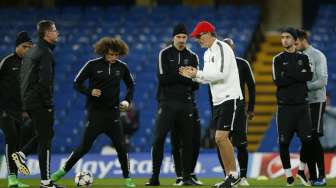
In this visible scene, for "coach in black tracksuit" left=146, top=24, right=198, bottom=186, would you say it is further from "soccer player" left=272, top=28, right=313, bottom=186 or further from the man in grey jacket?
the man in grey jacket

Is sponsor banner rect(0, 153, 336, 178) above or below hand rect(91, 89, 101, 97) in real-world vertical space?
below

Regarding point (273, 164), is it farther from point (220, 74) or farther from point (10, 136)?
point (220, 74)

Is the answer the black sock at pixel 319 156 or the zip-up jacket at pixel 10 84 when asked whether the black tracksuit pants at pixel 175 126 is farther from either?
the zip-up jacket at pixel 10 84

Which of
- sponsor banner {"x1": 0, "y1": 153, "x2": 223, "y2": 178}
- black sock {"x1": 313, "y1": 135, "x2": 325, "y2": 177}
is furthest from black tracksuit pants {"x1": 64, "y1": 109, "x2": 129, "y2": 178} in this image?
sponsor banner {"x1": 0, "y1": 153, "x2": 223, "y2": 178}

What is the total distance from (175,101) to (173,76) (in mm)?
383

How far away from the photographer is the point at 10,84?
14.7 metres

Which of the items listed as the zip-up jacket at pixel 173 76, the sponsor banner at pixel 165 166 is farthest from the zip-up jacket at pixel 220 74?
the sponsor banner at pixel 165 166

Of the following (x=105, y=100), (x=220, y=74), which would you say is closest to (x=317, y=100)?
(x=220, y=74)

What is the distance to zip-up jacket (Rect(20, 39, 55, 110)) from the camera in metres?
12.7

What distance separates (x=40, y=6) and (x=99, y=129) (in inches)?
642

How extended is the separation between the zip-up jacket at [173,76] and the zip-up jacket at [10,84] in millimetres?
2149

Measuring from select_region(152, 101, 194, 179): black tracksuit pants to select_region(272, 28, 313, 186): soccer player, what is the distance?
139 centimetres

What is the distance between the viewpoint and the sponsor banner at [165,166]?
18453mm

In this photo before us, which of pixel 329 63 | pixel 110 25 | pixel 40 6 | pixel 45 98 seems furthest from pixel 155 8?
pixel 45 98
